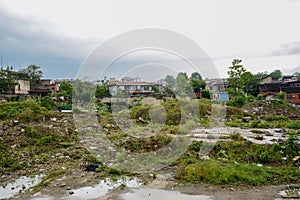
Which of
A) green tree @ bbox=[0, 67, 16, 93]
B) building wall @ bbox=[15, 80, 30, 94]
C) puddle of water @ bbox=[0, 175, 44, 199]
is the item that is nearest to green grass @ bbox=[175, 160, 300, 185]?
puddle of water @ bbox=[0, 175, 44, 199]

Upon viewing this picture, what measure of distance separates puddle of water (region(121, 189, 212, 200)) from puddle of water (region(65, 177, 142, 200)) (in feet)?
1.22

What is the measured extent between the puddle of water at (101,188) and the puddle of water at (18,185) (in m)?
1.13

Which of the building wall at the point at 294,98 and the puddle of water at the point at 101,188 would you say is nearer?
the puddle of water at the point at 101,188

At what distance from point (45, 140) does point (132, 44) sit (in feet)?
13.7

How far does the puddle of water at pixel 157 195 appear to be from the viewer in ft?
17.0

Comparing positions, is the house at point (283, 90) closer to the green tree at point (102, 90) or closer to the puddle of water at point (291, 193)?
the green tree at point (102, 90)

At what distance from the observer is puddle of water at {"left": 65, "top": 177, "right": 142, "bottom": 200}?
5.34m

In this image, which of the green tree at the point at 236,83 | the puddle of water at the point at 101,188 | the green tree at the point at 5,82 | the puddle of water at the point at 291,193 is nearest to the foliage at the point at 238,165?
the puddle of water at the point at 291,193

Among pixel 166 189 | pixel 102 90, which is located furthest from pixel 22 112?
pixel 102 90

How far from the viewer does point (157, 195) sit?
531cm

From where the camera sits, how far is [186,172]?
6.31 meters

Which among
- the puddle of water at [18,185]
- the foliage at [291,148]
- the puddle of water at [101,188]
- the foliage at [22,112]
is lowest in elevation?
the puddle of water at [18,185]

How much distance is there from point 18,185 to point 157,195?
2.95 metres

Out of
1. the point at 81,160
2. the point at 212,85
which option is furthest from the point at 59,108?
the point at 212,85
